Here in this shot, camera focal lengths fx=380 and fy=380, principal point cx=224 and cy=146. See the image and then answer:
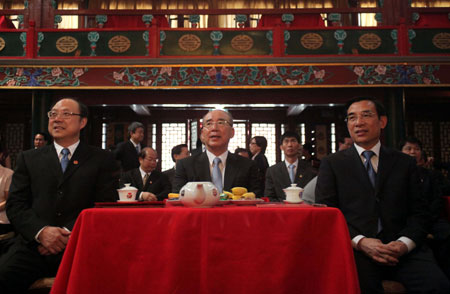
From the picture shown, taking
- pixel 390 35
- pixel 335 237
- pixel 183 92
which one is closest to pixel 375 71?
pixel 390 35

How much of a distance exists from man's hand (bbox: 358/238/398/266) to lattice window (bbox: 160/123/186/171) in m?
6.79

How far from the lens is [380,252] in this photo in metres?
1.43

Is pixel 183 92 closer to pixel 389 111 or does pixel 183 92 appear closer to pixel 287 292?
pixel 389 111

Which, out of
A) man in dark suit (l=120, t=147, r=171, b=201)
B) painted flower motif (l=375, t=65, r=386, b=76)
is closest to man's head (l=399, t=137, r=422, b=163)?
man in dark suit (l=120, t=147, r=171, b=201)

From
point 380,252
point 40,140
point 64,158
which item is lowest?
point 380,252

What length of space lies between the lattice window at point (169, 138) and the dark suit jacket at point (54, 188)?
6325 millimetres

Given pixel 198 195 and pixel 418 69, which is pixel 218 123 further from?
pixel 418 69

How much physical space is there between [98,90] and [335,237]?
5.14 metres

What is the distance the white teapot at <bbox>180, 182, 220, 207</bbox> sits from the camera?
122 centimetres

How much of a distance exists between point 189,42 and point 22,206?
13.5 ft

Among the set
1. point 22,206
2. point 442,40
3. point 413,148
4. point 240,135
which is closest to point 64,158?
point 22,206

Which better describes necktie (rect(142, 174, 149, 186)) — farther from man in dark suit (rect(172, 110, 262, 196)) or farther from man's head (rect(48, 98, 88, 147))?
man's head (rect(48, 98, 88, 147))

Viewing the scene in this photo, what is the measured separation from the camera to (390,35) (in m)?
5.29

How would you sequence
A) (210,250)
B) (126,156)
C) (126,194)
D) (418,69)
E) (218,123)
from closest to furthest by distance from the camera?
1. (210,250)
2. (126,194)
3. (218,123)
4. (126,156)
5. (418,69)
